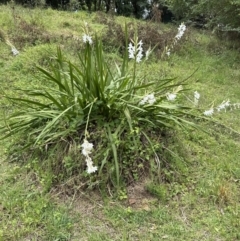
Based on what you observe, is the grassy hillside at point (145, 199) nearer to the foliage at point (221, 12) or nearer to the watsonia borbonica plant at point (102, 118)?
the watsonia borbonica plant at point (102, 118)

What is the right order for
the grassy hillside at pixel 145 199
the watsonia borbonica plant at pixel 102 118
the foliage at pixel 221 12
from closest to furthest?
the grassy hillside at pixel 145 199 < the watsonia borbonica plant at pixel 102 118 < the foliage at pixel 221 12

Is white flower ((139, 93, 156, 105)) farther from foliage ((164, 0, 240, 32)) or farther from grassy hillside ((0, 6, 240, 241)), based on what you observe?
foliage ((164, 0, 240, 32))

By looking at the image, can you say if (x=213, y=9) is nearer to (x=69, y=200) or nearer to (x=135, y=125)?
(x=135, y=125)

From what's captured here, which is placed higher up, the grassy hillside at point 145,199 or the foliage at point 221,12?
the foliage at point 221,12

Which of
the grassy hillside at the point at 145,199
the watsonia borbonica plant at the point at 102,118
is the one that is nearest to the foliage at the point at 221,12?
the grassy hillside at the point at 145,199

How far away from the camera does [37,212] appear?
2529 millimetres

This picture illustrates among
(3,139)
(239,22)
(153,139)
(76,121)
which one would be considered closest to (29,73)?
(3,139)

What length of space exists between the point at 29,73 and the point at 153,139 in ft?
8.51

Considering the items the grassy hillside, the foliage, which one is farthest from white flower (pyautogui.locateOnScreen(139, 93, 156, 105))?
the foliage

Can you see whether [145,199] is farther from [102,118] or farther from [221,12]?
[221,12]

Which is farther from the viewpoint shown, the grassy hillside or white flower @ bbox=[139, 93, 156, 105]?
white flower @ bbox=[139, 93, 156, 105]

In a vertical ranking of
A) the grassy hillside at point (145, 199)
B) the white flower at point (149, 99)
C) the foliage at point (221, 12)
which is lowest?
the grassy hillside at point (145, 199)

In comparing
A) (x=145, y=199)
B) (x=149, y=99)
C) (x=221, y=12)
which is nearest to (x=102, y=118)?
(x=149, y=99)

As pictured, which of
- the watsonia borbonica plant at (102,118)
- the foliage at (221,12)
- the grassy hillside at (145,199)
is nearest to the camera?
the grassy hillside at (145,199)
